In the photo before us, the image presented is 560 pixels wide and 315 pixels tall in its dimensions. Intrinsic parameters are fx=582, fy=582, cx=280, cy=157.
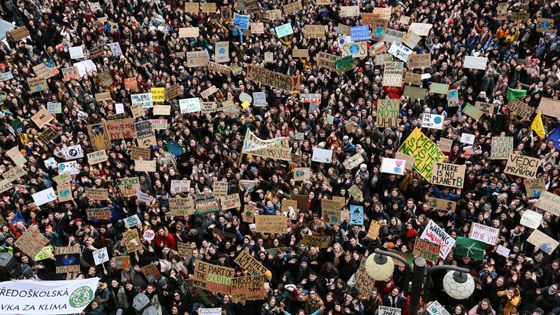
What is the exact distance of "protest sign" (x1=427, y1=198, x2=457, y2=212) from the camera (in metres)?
11.5

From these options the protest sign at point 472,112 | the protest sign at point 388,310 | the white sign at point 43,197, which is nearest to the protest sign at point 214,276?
the protest sign at point 388,310

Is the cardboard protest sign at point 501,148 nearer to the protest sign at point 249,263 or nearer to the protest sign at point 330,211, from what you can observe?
the protest sign at point 330,211

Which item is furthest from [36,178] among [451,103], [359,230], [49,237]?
[451,103]

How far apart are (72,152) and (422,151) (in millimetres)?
8124

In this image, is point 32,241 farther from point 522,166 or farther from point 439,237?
point 522,166

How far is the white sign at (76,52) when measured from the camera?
1688 centimetres

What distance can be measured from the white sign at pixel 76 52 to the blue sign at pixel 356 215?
9737mm

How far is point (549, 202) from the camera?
1104 cm

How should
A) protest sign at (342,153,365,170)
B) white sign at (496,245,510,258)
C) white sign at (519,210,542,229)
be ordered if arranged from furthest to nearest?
protest sign at (342,153,365,170)
white sign at (519,210,542,229)
white sign at (496,245,510,258)

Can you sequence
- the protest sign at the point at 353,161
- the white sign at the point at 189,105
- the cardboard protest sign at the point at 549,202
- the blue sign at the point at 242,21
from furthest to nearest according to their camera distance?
the blue sign at the point at 242,21 → the white sign at the point at 189,105 → the protest sign at the point at 353,161 → the cardboard protest sign at the point at 549,202

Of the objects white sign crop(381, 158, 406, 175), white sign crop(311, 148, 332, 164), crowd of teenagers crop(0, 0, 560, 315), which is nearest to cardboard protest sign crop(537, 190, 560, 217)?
crowd of teenagers crop(0, 0, 560, 315)

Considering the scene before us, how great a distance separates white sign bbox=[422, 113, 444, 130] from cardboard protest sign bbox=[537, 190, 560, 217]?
315 cm

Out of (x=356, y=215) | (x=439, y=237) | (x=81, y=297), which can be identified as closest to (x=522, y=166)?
(x=439, y=237)

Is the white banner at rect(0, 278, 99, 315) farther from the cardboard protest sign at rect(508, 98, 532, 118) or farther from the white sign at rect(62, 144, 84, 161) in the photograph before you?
the cardboard protest sign at rect(508, 98, 532, 118)
